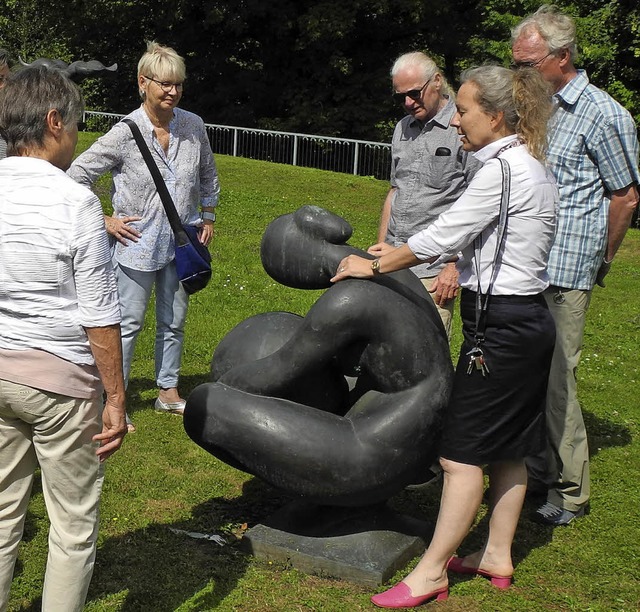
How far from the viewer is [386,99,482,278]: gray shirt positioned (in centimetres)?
528

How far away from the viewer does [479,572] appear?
4.42 meters

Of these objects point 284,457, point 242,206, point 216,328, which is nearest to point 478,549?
point 284,457

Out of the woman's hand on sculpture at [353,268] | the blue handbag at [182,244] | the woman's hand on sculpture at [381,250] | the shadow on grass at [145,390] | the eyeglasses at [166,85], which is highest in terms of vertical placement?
the eyeglasses at [166,85]

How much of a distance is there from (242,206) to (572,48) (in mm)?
10117

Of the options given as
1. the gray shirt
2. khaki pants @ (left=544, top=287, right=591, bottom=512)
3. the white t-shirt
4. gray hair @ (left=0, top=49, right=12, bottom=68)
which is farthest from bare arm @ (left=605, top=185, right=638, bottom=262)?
gray hair @ (left=0, top=49, right=12, bottom=68)

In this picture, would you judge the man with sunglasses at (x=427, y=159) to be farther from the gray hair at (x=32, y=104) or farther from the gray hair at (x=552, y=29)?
the gray hair at (x=32, y=104)

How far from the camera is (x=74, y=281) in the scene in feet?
10.7

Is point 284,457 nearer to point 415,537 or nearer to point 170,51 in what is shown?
point 415,537

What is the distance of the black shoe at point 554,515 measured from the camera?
201 inches

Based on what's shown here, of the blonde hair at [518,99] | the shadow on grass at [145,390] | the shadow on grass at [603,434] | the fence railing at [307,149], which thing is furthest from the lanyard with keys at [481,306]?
the fence railing at [307,149]

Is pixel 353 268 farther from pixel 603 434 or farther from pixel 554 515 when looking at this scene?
pixel 603 434

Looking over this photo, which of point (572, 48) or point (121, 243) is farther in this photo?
point (121, 243)

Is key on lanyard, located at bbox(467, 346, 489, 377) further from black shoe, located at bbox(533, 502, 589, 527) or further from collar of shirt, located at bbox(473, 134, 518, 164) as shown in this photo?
black shoe, located at bbox(533, 502, 589, 527)

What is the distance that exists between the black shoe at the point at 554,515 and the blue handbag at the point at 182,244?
2298 mm
